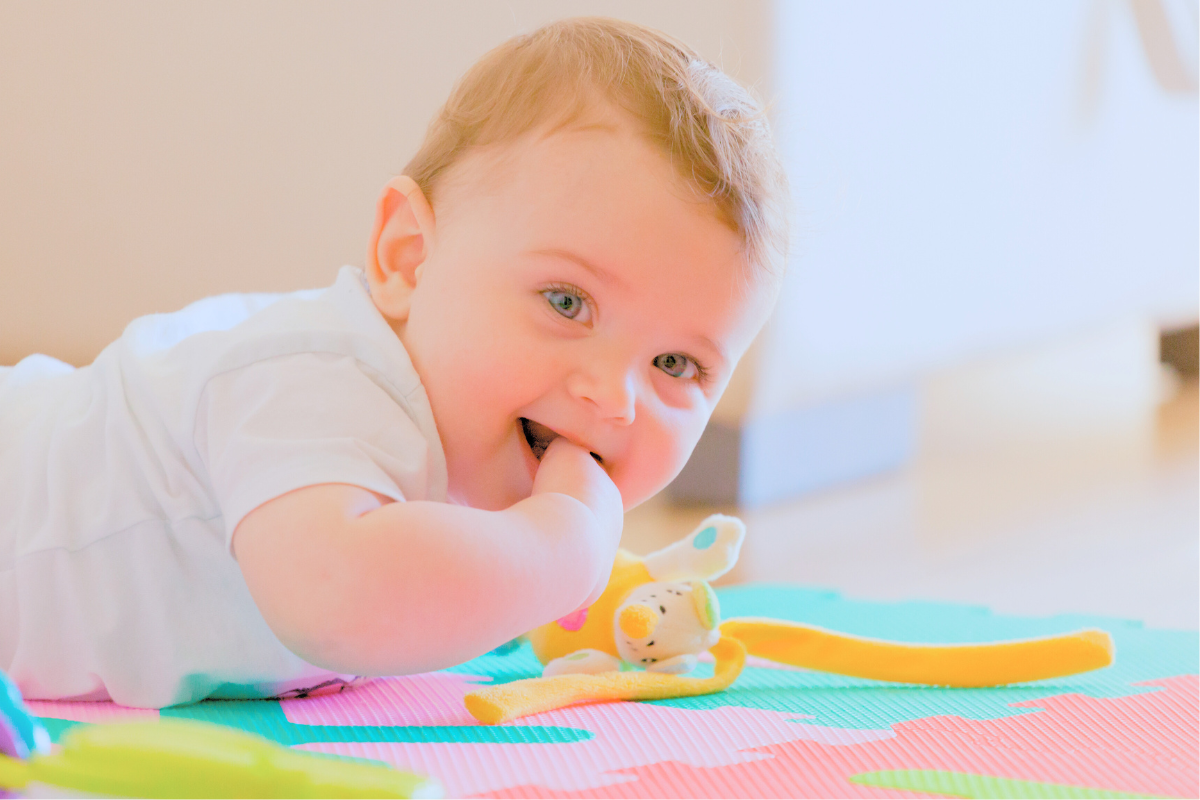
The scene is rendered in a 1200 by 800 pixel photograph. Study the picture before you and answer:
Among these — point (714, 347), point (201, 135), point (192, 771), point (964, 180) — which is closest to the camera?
point (192, 771)

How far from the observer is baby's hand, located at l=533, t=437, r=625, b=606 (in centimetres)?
61

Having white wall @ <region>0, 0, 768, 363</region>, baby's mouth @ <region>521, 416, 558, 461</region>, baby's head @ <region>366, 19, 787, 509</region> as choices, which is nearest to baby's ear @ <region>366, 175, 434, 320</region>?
baby's head @ <region>366, 19, 787, 509</region>

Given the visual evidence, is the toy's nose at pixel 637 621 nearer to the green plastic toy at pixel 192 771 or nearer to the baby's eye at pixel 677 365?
the baby's eye at pixel 677 365

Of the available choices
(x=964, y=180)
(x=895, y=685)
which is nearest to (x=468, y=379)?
(x=895, y=685)

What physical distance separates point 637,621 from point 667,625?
2cm

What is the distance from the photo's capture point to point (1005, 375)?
2615mm

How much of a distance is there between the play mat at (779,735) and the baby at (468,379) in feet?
0.15

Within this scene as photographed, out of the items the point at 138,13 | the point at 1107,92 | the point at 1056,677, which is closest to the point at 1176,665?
the point at 1056,677

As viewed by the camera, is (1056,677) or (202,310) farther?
(202,310)

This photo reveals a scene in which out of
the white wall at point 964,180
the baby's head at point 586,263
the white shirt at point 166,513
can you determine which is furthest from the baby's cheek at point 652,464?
the white wall at point 964,180

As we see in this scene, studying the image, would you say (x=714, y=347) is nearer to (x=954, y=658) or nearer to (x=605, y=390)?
(x=605, y=390)

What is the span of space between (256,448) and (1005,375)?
2.33 m

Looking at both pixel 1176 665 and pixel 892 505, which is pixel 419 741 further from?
pixel 892 505

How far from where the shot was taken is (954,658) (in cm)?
75
